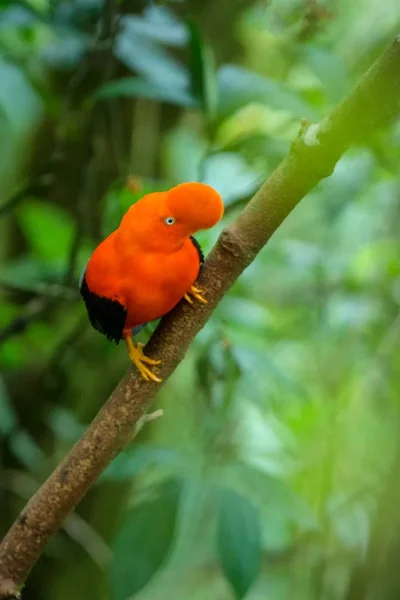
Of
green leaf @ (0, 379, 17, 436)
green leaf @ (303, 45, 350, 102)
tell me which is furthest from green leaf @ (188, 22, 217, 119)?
green leaf @ (0, 379, 17, 436)

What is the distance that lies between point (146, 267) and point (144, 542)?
443mm

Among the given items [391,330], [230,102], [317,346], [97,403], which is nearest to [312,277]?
[317,346]

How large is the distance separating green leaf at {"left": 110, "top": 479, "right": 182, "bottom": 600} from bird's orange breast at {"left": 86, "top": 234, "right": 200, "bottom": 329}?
382mm

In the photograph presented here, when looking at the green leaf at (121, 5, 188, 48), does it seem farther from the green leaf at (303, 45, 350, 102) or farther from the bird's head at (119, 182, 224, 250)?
the bird's head at (119, 182, 224, 250)

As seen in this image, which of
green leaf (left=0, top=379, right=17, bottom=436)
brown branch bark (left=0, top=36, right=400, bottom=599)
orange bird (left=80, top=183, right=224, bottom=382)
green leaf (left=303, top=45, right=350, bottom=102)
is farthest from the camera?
green leaf (left=0, top=379, right=17, bottom=436)

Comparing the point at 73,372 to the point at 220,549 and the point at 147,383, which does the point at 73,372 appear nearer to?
the point at 220,549

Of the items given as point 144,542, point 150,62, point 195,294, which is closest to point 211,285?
point 195,294

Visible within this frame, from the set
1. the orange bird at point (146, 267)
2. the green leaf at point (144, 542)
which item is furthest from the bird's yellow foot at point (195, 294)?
the green leaf at point (144, 542)

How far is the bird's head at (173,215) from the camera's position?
537 mm

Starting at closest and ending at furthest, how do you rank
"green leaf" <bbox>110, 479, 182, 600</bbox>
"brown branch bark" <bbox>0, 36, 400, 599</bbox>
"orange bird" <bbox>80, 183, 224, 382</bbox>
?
"brown branch bark" <bbox>0, 36, 400, 599</bbox>, "orange bird" <bbox>80, 183, 224, 382</bbox>, "green leaf" <bbox>110, 479, 182, 600</bbox>

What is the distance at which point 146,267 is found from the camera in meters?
0.61

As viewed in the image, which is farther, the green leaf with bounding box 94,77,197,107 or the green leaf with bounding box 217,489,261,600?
the green leaf with bounding box 94,77,197,107

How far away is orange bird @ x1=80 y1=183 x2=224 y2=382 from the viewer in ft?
1.93

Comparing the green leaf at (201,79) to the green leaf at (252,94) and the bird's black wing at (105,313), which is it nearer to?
the green leaf at (252,94)
